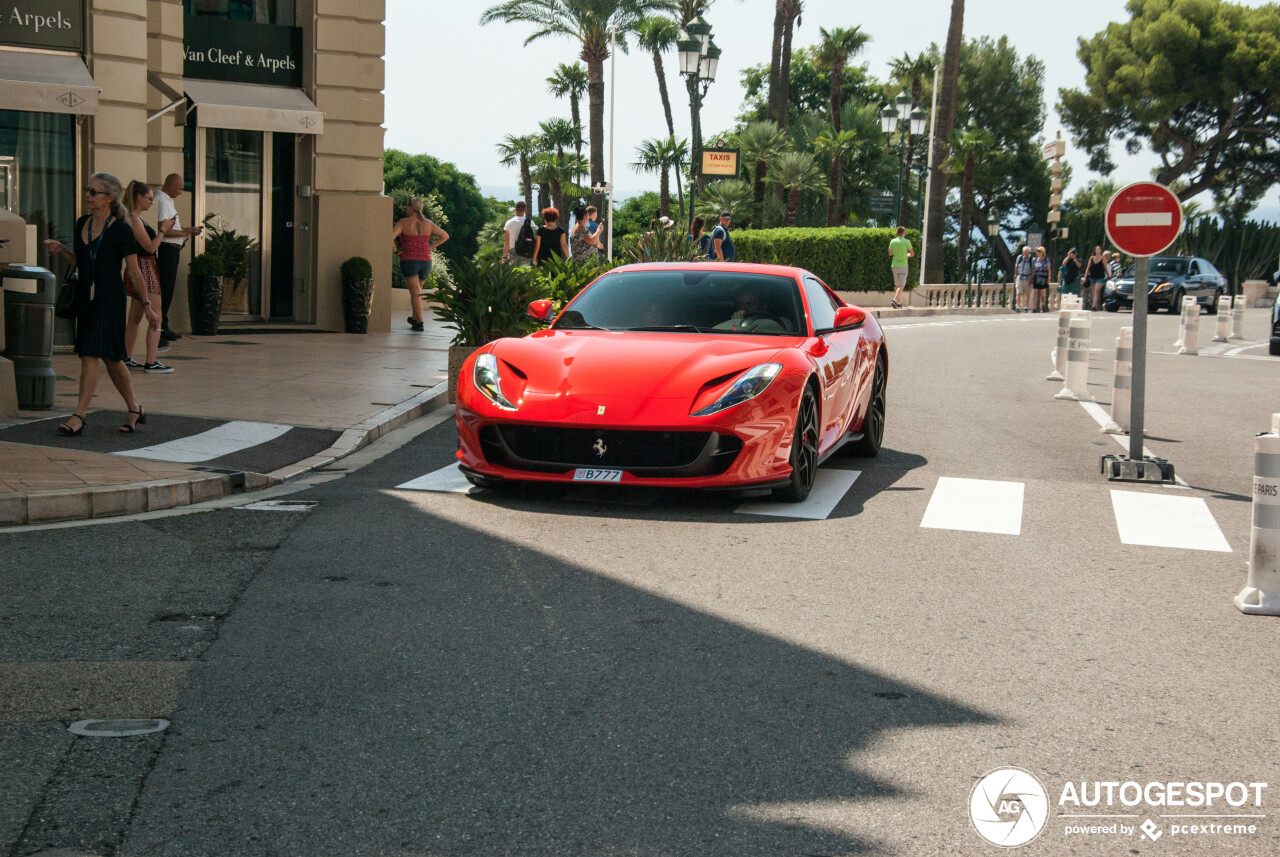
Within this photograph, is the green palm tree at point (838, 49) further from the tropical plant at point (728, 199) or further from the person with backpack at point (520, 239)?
the person with backpack at point (520, 239)

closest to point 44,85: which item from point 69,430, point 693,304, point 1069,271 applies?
point 69,430

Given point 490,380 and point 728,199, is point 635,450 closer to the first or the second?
point 490,380

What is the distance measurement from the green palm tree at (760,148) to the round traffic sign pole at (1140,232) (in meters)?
43.3

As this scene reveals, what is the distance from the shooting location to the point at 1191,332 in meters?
25.4

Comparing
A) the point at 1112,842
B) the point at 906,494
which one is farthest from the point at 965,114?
the point at 1112,842

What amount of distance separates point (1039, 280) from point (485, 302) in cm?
3126

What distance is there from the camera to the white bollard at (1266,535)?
6102mm

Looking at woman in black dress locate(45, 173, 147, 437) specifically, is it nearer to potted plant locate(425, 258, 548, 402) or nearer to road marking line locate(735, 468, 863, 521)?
potted plant locate(425, 258, 548, 402)

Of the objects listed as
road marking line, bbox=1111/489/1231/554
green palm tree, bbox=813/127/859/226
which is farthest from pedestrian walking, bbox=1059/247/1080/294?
road marking line, bbox=1111/489/1231/554

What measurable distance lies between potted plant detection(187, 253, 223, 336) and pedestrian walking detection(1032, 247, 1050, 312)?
2783 cm

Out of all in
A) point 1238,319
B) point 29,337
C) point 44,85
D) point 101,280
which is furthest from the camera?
point 1238,319

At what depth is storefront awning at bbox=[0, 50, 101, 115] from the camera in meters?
15.5

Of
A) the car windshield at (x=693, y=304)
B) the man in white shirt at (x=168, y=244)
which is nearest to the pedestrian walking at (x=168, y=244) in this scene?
the man in white shirt at (x=168, y=244)

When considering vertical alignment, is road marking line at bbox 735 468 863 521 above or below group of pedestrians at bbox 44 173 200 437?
below
